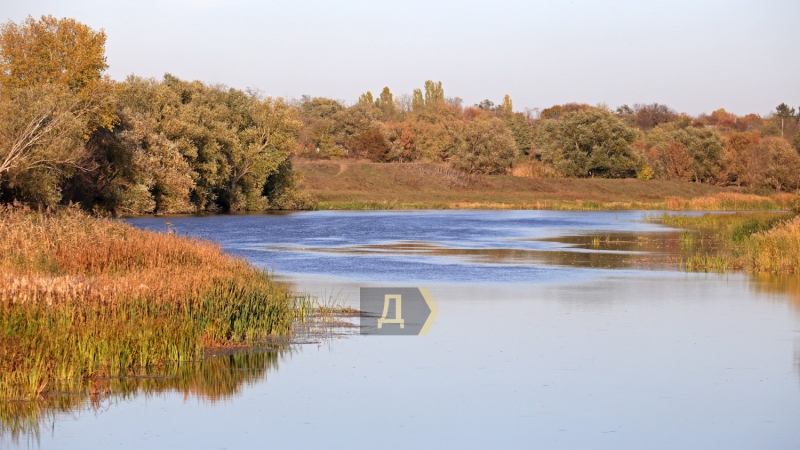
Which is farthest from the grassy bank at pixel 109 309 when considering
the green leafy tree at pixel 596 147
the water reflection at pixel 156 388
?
the green leafy tree at pixel 596 147

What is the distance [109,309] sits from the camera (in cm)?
1396

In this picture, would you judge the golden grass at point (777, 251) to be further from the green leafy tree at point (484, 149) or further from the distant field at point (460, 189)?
the green leafy tree at point (484, 149)

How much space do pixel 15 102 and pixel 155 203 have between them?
1367cm

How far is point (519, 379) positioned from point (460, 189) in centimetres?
7951

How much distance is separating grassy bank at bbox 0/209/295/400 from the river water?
0.92 metres

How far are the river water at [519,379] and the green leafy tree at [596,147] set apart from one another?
74275 mm

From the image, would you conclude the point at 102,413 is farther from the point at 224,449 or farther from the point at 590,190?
the point at 590,190

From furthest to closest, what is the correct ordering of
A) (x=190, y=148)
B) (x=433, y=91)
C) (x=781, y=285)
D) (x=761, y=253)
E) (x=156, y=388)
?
(x=433, y=91), (x=190, y=148), (x=761, y=253), (x=781, y=285), (x=156, y=388)

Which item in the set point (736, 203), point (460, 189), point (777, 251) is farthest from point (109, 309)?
point (460, 189)

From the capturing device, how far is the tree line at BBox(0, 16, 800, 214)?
4406 centimetres

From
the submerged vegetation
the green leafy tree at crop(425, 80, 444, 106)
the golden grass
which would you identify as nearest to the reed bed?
the submerged vegetation

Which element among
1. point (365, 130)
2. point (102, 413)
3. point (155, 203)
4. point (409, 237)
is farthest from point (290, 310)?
point (365, 130)

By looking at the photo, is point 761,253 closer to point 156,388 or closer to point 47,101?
point 156,388

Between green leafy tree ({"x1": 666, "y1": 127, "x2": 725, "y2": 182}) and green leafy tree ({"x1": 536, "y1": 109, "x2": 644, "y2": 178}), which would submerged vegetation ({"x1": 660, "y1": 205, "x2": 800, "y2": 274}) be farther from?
green leafy tree ({"x1": 666, "y1": 127, "x2": 725, "y2": 182})
